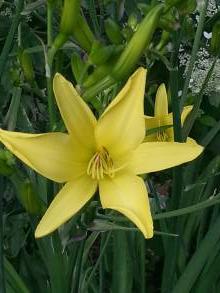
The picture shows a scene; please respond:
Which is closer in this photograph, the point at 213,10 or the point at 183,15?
the point at 183,15

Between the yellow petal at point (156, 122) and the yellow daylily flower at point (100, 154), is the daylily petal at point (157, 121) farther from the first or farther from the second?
the yellow daylily flower at point (100, 154)

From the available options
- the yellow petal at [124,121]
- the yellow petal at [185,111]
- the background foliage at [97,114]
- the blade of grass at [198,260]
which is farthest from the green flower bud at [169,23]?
the blade of grass at [198,260]

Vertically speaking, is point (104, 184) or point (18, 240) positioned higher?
point (104, 184)

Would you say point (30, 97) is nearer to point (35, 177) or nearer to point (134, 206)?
point (35, 177)

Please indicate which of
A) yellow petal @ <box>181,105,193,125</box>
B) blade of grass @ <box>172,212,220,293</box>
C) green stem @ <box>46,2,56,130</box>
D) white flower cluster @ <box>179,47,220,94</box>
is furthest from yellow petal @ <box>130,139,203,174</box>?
white flower cluster @ <box>179,47,220,94</box>

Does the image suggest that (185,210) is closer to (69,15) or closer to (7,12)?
(69,15)

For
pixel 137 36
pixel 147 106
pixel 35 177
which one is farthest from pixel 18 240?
pixel 137 36

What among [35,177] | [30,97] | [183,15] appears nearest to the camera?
[183,15]

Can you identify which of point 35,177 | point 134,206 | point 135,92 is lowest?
point 35,177
